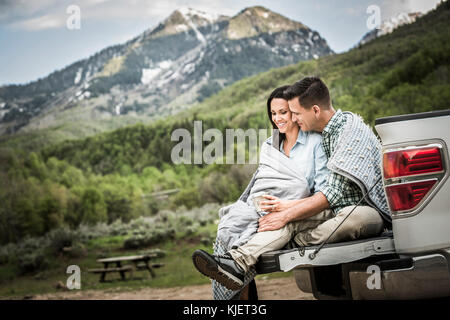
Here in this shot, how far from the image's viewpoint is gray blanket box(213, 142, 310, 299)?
2.86m

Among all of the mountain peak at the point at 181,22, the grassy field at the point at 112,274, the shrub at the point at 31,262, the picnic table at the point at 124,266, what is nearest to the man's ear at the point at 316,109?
the grassy field at the point at 112,274

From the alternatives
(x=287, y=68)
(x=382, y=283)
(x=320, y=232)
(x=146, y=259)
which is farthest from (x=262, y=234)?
(x=287, y=68)

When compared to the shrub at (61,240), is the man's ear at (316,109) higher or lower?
higher

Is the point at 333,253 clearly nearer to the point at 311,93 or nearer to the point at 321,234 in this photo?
the point at 321,234

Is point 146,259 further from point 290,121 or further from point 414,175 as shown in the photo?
point 414,175

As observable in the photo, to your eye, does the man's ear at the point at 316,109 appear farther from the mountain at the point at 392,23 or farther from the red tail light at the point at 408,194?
the mountain at the point at 392,23

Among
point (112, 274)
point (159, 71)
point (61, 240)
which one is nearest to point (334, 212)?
point (112, 274)

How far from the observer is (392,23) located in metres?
23.1

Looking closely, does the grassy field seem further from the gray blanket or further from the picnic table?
the gray blanket

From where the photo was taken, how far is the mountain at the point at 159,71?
33.4 metres
